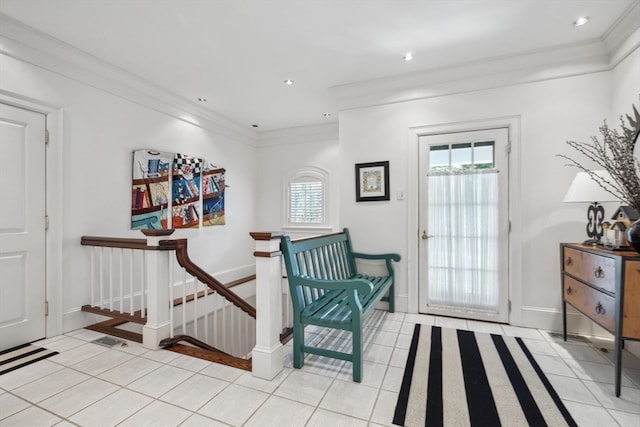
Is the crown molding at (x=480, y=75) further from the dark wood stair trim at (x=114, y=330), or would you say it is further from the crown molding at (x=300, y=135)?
the dark wood stair trim at (x=114, y=330)

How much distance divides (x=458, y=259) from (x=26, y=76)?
4513mm

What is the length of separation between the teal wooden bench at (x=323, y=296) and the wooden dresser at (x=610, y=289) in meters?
1.55

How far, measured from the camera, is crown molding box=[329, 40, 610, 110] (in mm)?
2695

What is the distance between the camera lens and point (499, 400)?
1742 millimetres

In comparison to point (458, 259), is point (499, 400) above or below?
below

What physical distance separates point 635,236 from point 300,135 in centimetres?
448

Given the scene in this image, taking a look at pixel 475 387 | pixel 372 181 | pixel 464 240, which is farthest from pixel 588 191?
pixel 372 181

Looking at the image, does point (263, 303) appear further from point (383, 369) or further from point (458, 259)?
point (458, 259)

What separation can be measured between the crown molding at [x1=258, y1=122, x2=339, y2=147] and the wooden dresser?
12.2ft

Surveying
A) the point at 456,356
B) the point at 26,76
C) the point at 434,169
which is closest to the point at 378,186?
the point at 434,169

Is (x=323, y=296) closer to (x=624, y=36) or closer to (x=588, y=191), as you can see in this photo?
(x=588, y=191)

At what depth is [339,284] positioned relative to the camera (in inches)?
80.4

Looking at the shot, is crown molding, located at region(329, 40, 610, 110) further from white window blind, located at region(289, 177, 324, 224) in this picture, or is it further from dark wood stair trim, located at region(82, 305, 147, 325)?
dark wood stair trim, located at region(82, 305, 147, 325)

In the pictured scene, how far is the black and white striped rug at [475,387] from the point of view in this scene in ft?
A: 5.22
